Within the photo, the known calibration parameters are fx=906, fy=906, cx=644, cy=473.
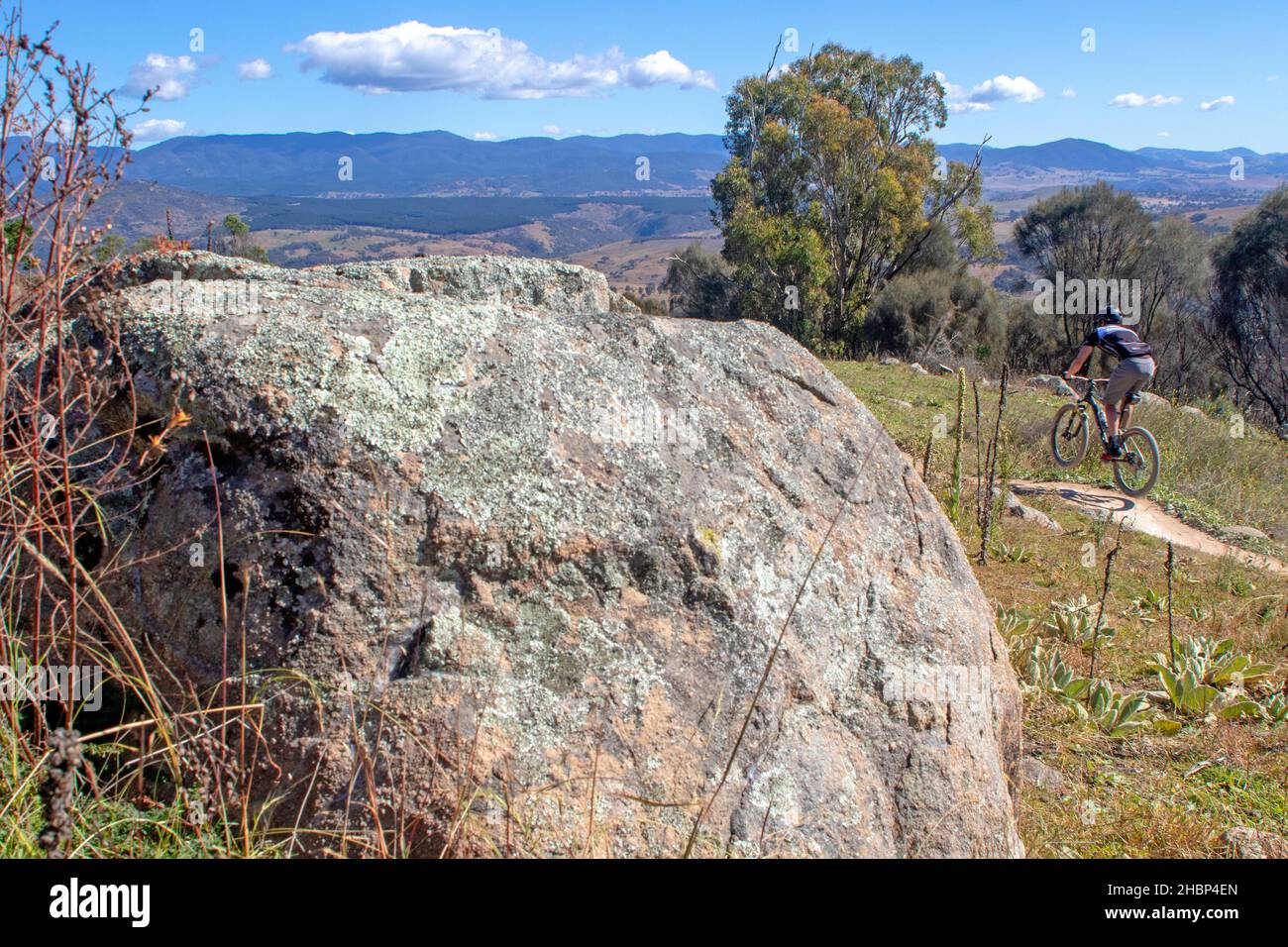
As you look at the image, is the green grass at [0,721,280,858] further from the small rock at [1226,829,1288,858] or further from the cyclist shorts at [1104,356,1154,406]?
the cyclist shorts at [1104,356,1154,406]

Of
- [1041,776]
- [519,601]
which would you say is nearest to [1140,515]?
[1041,776]

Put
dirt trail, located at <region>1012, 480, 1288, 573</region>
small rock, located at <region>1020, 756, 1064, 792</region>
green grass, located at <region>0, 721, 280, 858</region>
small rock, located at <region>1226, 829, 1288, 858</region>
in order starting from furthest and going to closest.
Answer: dirt trail, located at <region>1012, 480, 1288, 573</region>
small rock, located at <region>1020, 756, 1064, 792</region>
small rock, located at <region>1226, 829, 1288, 858</region>
green grass, located at <region>0, 721, 280, 858</region>

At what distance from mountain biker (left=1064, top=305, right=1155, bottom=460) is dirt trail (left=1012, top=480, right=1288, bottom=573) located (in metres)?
0.49

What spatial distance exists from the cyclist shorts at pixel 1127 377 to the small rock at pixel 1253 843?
6693 mm

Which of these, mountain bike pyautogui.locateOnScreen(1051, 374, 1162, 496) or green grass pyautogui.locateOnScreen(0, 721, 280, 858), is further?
mountain bike pyautogui.locateOnScreen(1051, 374, 1162, 496)

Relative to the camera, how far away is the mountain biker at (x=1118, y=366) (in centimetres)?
925

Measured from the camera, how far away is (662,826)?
2117mm

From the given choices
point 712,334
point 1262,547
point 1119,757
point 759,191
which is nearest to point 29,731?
point 712,334

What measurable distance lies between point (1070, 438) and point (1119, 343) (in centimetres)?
152

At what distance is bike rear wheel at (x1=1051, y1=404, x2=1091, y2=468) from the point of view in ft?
33.5

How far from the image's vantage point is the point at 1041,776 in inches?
146

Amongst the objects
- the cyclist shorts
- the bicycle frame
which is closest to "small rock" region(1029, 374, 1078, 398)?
the bicycle frame

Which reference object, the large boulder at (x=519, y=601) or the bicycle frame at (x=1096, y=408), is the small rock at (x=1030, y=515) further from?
the large boulder at (x=519, y=601)

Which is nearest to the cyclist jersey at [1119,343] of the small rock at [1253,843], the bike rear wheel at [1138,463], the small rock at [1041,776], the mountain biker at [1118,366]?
the mountain biker at [1118,366]
